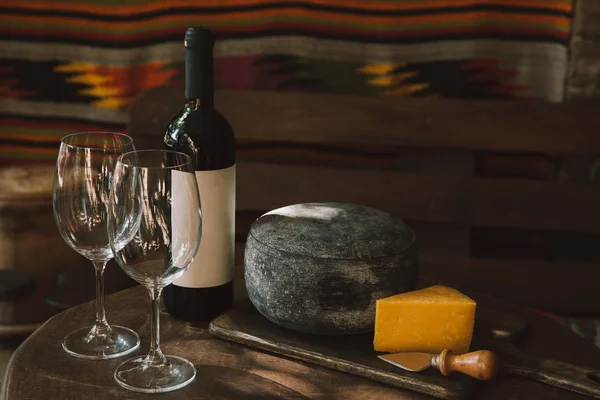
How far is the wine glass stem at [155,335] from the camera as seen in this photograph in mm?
999

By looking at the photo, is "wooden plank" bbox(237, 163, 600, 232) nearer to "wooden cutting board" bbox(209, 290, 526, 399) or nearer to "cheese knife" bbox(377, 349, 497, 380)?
"wooden cutting board" bbox(209, 290, 526, 399)

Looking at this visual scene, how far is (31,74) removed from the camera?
230 centimetres

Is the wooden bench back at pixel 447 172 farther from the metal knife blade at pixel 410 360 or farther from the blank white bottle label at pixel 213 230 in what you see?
the metal knife blade at pixel 410 360

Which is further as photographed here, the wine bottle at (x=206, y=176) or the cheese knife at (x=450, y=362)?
the wine bottle at (x=206, y=176)

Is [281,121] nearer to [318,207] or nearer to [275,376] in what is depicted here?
[318,207]

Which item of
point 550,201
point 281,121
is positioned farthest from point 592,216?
point 281,121

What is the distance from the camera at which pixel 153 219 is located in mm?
941

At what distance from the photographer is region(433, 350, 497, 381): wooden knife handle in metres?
1.00

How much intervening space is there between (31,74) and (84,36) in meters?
0.19

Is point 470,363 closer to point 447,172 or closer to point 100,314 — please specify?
point 100,314

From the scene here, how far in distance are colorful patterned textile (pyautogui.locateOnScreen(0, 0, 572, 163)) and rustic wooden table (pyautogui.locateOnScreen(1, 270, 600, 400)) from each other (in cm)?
118

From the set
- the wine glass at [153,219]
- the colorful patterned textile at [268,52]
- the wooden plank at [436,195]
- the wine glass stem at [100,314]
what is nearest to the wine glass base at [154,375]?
the wine glass at [153,219]

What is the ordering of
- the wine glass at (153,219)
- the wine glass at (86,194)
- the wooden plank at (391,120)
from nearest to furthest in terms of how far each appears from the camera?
1. the wine glass at (153,219)
2. the wine glass at (86,194)
3. the wooden plank at (391,120)

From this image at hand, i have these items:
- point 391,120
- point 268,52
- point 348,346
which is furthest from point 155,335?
point 268,52
